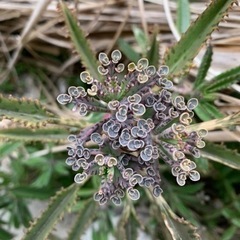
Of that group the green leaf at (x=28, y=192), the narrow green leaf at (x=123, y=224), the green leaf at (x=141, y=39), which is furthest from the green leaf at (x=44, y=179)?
the green leaf at (x=141, y=39)

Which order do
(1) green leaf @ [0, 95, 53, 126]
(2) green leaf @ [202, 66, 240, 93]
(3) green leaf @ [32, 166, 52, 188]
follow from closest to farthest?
1. (1) green leaf @ [0, 95, 53, 126]
2. (2) green leaf @ [202, 66, 240, 93]
3. (3) green leaf @ [32, 166, 52, 188]

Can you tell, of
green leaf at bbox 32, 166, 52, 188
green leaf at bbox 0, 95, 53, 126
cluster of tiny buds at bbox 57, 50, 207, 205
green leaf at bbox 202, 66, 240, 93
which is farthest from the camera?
green leaf at bbox 32, 166, 52, 188

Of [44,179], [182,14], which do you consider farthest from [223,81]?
[44,179]

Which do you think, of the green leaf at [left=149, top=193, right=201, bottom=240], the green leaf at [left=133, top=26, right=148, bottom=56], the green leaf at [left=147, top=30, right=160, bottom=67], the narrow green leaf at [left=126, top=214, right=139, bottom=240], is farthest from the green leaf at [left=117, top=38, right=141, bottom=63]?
the green leaf at [left=149, top=193, right=201, bottom=240]

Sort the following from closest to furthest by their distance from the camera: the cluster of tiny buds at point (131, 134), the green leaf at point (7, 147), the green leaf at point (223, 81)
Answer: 1. the cluster of tiny buds at point (131, 134)
2. the green leaf at point (223, 81)
3. the green leaf at point (7, 147)

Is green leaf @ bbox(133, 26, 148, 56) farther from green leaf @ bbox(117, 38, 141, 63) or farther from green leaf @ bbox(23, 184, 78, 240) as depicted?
green leaf @ bbox(23, 184, 78, 240)

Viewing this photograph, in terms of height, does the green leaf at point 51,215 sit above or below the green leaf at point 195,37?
below

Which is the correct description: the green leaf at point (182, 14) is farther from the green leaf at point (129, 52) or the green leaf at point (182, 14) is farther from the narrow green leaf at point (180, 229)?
the narrow green leaf at point (180, 229)
